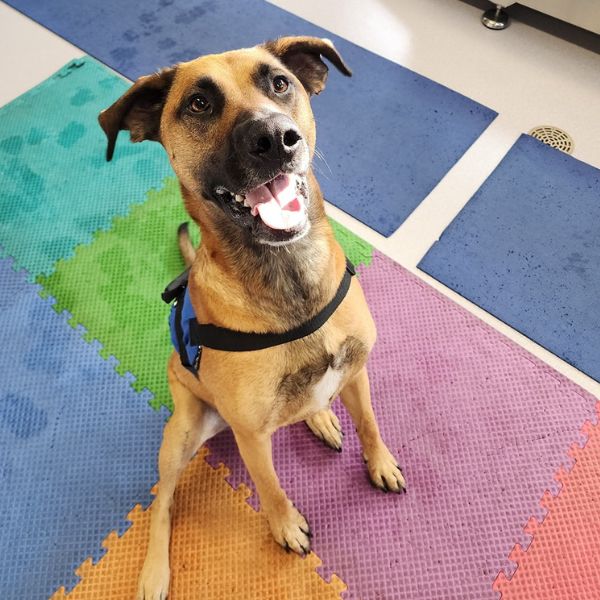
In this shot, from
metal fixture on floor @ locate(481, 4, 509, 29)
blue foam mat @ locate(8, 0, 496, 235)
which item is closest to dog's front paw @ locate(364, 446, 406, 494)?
blue foam mat @ locate(8, 0, 496, 235)

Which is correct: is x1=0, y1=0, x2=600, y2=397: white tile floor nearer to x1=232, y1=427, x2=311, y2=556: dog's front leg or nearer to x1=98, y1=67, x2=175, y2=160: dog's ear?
x1=232, y1=427, x2=311, y2=556: dog's front leg

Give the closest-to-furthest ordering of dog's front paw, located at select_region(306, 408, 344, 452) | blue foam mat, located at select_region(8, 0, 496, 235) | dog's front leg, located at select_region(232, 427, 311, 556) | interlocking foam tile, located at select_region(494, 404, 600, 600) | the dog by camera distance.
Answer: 1. the dog
2. dog's front leg, located at select_region(232, 427, 311, 556)
3. interlocking foam tile, located at select_region(494, 404, 600, 600)
4. dog's front paw, located at select_region(306, 408, 344, 452)
5. blue foam mat, located at select_region(8, 0, 496, 235)

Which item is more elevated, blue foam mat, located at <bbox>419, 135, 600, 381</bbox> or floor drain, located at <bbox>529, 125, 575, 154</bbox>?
floor drain, located at <bbox>529, 125, 575, 154</bbox>

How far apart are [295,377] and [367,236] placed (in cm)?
152

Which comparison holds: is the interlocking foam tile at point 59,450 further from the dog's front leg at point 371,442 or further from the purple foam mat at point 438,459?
the dog's front leg at point 371,442

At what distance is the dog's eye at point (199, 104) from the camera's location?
167 centimetres

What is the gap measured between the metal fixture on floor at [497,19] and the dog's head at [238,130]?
8.99ft

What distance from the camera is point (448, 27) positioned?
160 inches

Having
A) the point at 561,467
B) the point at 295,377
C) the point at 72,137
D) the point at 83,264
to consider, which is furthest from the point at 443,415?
the point at 72,137

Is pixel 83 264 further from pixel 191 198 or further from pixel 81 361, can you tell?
pixel 191 198

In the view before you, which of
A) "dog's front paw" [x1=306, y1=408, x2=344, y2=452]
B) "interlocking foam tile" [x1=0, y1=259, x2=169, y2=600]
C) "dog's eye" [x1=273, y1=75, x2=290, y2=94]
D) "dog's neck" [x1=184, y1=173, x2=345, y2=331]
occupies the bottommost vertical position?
"interlocking foam tile" [x1=0, y1=259, x2=169, y2=600]

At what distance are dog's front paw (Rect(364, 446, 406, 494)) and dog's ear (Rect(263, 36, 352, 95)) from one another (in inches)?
56.3

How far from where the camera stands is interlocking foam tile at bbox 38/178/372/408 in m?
2.81

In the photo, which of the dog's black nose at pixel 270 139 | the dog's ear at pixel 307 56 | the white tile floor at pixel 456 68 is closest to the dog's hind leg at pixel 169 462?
the dog's black nose at pixel 270 139
